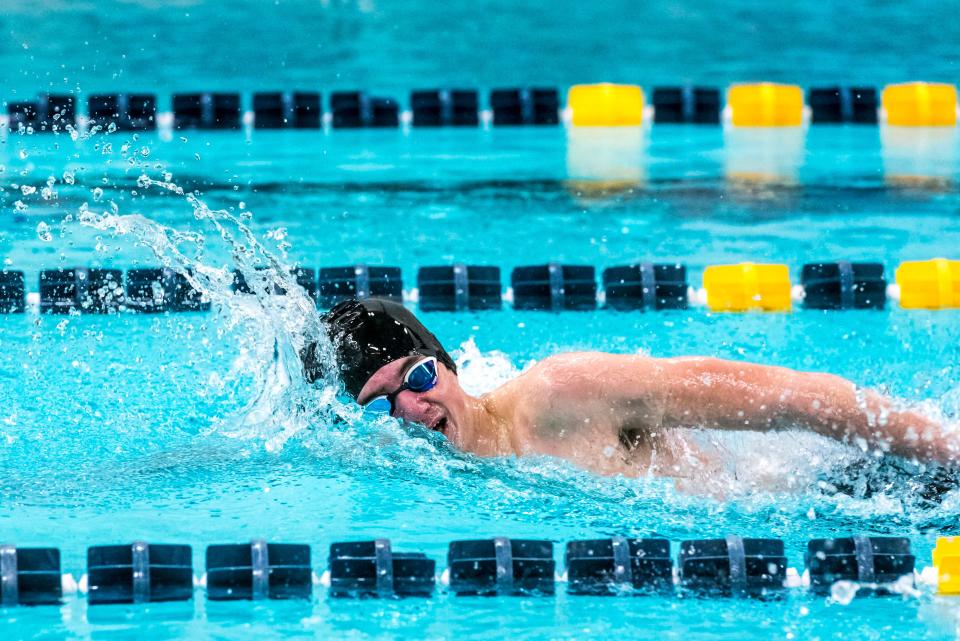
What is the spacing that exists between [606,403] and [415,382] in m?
0.38

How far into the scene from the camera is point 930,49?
315 inches

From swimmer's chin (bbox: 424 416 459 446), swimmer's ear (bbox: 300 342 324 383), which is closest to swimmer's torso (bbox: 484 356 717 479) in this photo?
swimmer's chin (bbox: 424 416 459 446)

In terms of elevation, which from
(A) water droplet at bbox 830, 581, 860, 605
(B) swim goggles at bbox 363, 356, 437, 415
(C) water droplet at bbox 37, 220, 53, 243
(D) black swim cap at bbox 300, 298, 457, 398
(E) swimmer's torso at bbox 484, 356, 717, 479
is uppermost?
(C) water droplet at bbox 37, 220, 53, 243

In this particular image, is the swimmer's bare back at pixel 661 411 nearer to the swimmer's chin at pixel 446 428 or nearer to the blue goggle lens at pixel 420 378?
the swimmer's chin at pixel 446 428

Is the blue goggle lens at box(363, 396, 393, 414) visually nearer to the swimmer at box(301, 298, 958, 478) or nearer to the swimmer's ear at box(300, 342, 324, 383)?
the swimmer at box(301, 298, 958, 478)

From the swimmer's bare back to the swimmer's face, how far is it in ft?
0.27

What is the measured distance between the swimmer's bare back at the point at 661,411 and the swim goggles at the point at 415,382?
16 cm

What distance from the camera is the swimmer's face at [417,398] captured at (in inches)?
125

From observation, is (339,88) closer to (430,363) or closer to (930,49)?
(930,49)

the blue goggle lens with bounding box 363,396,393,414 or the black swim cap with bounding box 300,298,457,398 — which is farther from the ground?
the black swim cap with bounding box 300,298,457,398

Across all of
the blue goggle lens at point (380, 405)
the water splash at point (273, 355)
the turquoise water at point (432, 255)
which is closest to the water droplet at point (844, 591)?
the turquoise water at point (432, 255)

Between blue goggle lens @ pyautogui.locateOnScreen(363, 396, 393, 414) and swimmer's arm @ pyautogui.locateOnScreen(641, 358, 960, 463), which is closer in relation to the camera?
swimmer's arm @ pyautogui.locateOnScreen(641, 358, 960, 463)

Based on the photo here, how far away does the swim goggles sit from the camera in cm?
317

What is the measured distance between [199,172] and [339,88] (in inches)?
54.2
